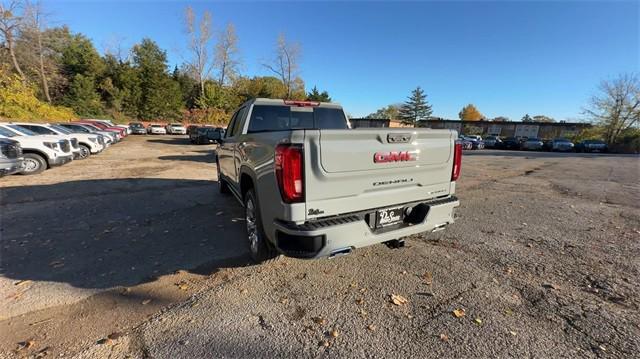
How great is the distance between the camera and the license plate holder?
291cm

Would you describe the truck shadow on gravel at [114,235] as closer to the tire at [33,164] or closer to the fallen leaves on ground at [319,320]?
the fallen leaves on ground at [319,320]

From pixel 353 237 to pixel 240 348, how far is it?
1288 millimetres

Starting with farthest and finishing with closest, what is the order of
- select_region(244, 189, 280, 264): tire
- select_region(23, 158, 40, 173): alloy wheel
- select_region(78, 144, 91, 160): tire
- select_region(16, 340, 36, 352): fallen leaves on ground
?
select_region(78, 144, 91, 160): tire
select_region(23, 158, 40, 173): alloy wheel
select_region(244, 189, 280, 264): tire
select_region(16, 340, 36, 352): fallen leaves on ground

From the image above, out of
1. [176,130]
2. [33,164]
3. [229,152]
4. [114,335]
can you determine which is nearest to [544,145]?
[229,152]

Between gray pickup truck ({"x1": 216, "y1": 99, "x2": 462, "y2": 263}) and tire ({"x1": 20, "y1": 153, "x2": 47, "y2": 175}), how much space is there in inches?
391

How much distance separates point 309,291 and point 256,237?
925 mm

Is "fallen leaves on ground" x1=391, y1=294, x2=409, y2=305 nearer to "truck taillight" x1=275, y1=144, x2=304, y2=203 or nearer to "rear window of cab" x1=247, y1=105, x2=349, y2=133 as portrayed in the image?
"truck taillight" x1=275, y1=144, x2=304, y2=203

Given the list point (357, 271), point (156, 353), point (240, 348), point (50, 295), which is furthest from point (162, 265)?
point (357, 271)

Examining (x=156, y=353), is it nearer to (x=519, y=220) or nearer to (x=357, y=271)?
(x=357, y=271)

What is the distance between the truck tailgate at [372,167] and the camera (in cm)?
256

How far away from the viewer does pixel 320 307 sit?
9.05 feet

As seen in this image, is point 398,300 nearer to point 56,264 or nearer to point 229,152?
point 229,152

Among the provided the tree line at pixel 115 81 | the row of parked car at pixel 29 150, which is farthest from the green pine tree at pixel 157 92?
the row of parked car at pixel 29 150

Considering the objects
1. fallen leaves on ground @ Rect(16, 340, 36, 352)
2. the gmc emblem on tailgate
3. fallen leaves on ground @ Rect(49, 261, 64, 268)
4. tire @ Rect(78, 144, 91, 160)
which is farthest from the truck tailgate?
tire @ Rect(78, 144, 91, 160)
